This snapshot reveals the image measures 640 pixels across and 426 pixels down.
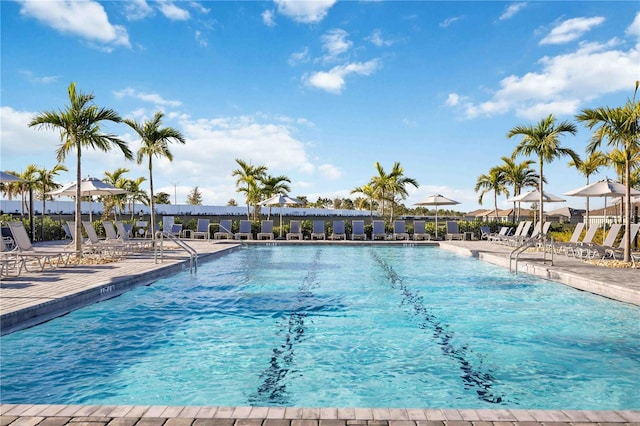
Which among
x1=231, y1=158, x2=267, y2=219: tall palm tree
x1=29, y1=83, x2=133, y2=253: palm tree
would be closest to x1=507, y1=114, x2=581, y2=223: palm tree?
x1=29, y1=83, x2=133, y2=253: palm tree

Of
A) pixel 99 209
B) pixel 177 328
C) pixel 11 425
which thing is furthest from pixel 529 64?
pixel 99 209

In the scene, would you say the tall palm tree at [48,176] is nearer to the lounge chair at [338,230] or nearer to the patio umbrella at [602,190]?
the lounge chair at [338,230]

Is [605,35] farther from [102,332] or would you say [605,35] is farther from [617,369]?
[102,332]

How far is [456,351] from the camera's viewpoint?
5.39 m

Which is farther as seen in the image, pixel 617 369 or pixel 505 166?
pixel 505 166

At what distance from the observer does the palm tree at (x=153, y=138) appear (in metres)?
16.3

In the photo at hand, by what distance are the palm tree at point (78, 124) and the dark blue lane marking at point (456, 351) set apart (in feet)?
28.9

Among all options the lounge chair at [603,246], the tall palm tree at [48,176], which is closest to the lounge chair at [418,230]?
the lounge chair at [603,246]

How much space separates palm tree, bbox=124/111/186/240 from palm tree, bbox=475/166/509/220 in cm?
2333

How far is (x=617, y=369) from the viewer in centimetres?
469

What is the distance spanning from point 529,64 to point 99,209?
47526 mm

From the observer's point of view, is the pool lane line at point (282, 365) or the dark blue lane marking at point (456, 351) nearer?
the pool lane line at point (282, 365)

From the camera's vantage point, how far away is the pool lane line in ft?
13.1

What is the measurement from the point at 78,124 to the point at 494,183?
2793 centimetres
